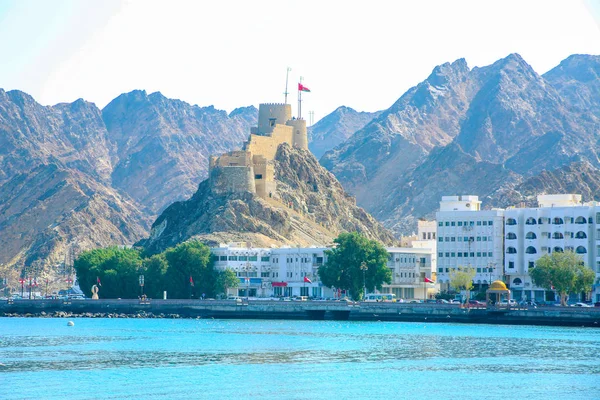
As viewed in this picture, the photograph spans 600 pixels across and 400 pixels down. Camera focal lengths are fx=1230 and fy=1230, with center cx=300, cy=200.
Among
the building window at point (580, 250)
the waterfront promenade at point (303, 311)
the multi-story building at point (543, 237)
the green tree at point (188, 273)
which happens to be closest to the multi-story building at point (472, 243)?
the multi-story building at point (543, 237)

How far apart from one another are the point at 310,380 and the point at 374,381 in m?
4.92

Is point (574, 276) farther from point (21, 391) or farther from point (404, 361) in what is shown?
point (21, 391)

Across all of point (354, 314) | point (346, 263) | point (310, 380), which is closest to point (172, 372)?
point (310, 380)

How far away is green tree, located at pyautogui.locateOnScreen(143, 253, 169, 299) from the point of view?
196 m

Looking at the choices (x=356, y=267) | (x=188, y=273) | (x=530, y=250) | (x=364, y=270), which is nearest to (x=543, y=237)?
(x=530, y=250)

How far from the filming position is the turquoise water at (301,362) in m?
84.6

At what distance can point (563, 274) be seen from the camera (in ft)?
529

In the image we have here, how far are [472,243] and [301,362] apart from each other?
89649 mm

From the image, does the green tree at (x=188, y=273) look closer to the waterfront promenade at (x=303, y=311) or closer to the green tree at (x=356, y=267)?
the waterfront promenade at (x=303, y=311)

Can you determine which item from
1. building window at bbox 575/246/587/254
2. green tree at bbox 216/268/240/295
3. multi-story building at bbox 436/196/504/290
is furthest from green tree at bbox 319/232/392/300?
building window at bbox 575/246/587/254

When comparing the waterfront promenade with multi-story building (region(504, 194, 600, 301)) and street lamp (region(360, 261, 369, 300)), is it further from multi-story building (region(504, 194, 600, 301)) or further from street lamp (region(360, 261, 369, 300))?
multi-story building (region(504, 194, 600, 301))

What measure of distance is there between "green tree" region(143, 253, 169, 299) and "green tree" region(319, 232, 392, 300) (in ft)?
90.2

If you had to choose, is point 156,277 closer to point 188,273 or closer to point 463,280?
point 188,273

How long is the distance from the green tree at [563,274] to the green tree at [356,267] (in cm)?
2648
